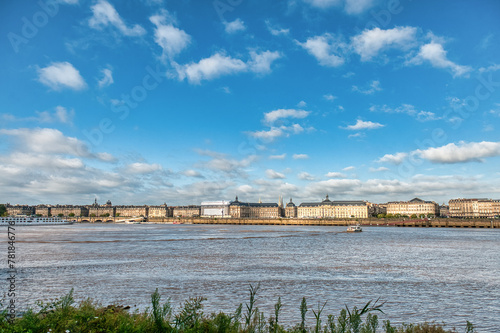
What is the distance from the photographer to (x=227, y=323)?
11.6m

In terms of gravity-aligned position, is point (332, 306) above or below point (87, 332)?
below

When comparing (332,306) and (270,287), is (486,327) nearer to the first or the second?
(332,306)

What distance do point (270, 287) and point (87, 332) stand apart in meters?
14.6

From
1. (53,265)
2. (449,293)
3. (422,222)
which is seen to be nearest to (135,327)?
(449,293)

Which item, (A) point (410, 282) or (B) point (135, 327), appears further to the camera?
(A) point (410, 282)

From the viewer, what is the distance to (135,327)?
1143 centimetres

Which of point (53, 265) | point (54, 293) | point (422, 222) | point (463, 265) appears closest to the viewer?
point (54, 293)

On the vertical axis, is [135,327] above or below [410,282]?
above

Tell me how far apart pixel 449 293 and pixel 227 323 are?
1730cm

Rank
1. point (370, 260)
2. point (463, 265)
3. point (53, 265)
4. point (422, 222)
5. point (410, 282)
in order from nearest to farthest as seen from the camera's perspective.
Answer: point (410, 282), point (53, 265), point (463, 265), point (370, 260), point (422, 222)

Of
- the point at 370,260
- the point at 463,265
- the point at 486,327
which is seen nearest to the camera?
the point at 486,327

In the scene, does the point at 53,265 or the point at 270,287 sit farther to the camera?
the point at 53,265

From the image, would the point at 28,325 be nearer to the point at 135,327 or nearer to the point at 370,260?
the point at 135,327

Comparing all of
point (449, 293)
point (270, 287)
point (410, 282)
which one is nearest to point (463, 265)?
point (410, 282)
